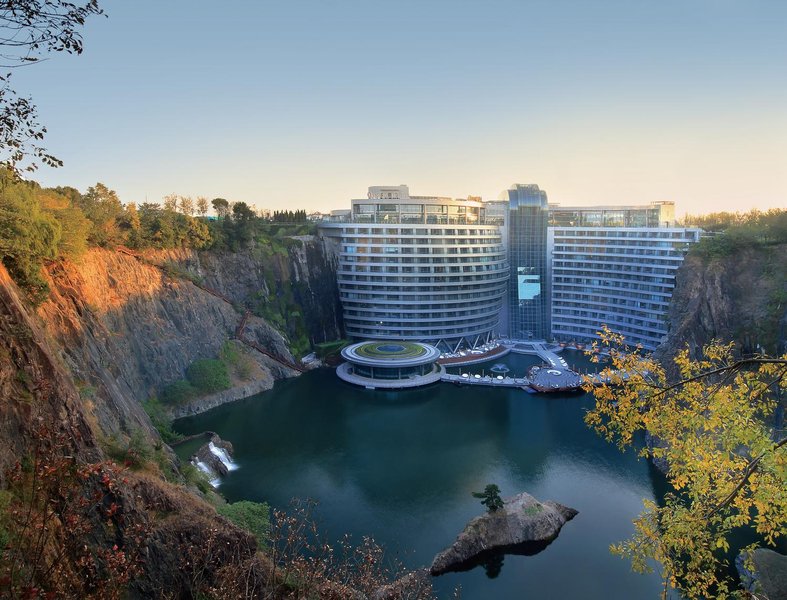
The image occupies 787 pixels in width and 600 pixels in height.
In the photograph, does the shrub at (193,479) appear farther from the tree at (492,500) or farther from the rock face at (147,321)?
the tree at (492,500)

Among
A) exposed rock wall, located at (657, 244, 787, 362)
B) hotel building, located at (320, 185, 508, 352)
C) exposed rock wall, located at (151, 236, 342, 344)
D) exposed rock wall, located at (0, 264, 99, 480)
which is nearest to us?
exposed rock wall, located at (0, 264, 99, 480)

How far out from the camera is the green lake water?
31016mm

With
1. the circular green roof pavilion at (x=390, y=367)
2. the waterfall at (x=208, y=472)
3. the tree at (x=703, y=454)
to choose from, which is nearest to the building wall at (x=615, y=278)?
the circular green roof pavilion at (x=390, y=367)

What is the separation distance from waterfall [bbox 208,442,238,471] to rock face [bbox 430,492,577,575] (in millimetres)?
20591

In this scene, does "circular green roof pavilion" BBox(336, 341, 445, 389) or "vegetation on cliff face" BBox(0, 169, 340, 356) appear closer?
"vegetation on cliff face" BBox(0, 169, 340, 356)

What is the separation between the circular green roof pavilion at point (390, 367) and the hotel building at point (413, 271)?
8.73 meters

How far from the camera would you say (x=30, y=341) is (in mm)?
19766

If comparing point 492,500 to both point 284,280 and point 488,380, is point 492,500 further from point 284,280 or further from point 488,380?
point 284,280

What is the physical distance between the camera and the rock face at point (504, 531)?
31.3 metres

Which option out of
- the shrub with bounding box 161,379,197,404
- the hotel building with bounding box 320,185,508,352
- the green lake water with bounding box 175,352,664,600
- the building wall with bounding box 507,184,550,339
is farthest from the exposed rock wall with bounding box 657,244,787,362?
the shrub with bounding box 161,379,197,404

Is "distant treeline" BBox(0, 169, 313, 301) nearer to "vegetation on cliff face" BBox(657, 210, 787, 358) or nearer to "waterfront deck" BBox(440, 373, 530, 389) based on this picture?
"waterfront deck" BBox(440, 373, 530, 389)

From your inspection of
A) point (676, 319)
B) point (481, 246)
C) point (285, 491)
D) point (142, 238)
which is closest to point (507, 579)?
point (285, 491)

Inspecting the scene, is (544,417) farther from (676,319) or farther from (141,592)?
(141,592)

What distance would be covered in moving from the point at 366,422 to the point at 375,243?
34.3 meters
